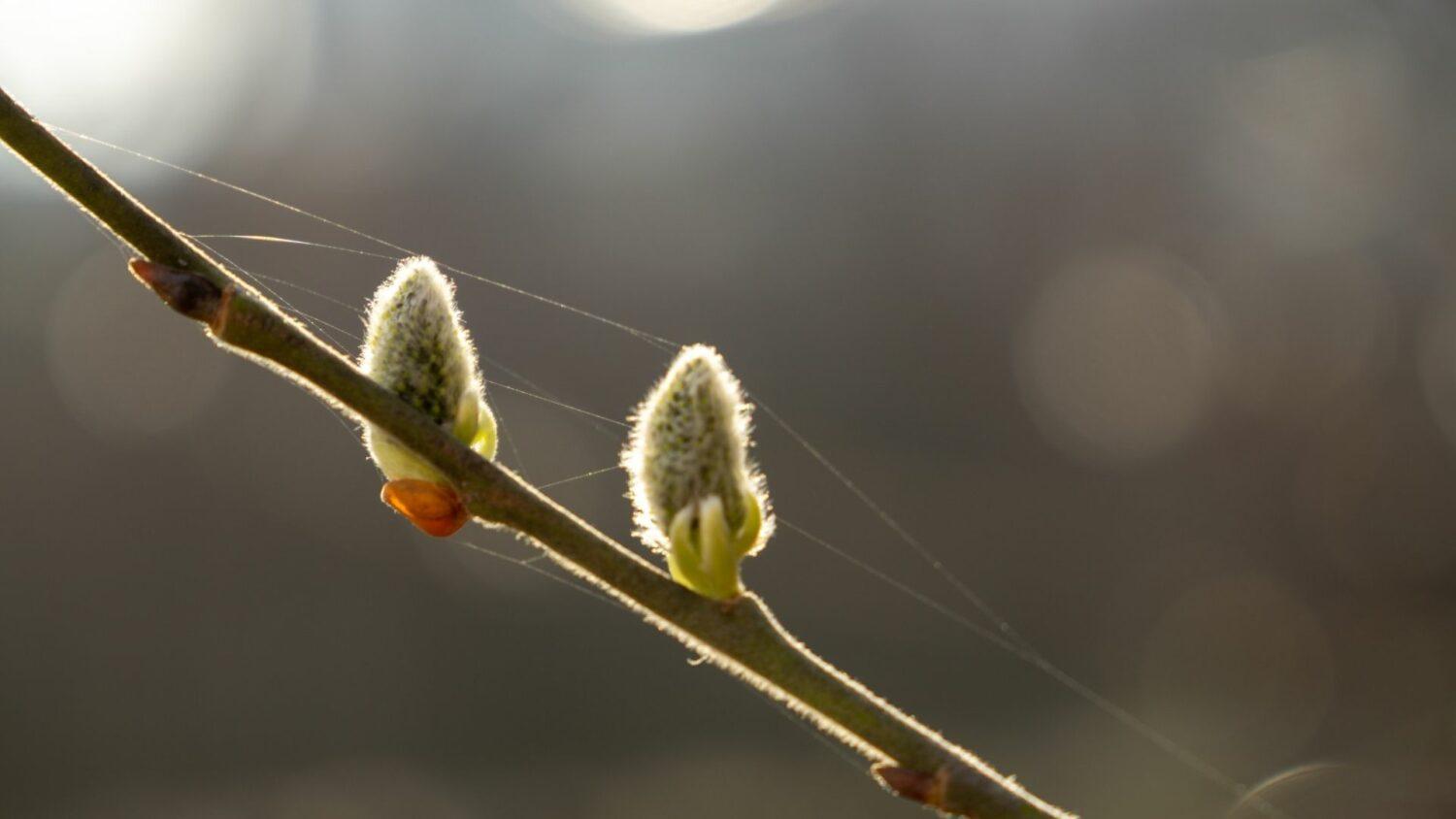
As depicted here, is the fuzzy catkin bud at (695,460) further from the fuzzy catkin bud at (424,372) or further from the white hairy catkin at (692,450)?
the fuzzy catkin bud at (424,372)

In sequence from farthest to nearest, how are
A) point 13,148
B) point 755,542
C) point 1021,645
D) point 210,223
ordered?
point 210,223, point 1021,645, point 755,542, point 13,148

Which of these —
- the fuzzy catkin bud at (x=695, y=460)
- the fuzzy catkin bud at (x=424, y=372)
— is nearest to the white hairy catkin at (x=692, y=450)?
the fuzzy catkin bud at (x=695, y=460)

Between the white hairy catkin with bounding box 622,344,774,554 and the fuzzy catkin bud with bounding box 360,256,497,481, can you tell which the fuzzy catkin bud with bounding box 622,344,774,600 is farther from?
the fuzzy catkin bud with bounding box 360,256,497,481

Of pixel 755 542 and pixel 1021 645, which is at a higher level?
pixel 1021 645

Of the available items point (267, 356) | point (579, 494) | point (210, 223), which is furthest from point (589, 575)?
point (210, 223)

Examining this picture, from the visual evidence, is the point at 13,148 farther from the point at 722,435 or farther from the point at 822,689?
the point at 822,689

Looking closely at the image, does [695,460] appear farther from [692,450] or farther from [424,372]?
[424,372]

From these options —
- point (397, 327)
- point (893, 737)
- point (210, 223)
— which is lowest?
point (893, 737)
